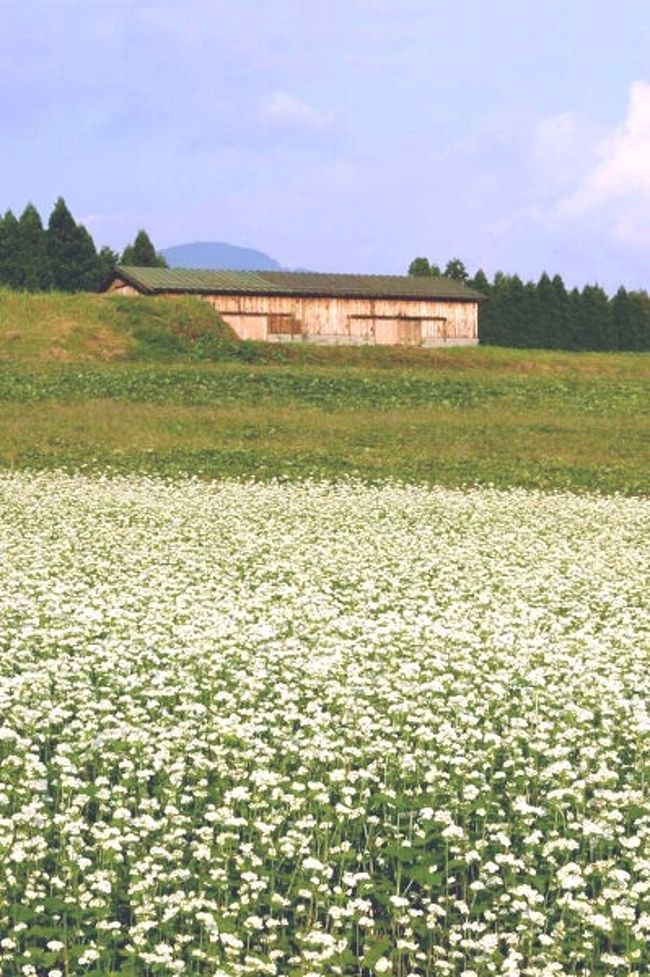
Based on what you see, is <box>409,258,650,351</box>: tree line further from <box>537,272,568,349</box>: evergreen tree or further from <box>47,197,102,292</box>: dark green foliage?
<box>47,197,102,292</box>: dark green foliage

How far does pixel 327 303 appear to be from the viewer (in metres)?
80.8

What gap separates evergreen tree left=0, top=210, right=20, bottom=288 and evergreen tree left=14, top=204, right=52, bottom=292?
0.16 meters

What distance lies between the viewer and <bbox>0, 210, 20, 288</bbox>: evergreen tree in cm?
10306

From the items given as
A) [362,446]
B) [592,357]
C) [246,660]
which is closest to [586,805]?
[246,660]

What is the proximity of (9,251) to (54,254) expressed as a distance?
3759 millimetres

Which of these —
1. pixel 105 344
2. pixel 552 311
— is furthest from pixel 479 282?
pixel 105 344

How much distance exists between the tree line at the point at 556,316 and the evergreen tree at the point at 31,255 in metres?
33.4

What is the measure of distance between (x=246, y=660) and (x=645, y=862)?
5.73m

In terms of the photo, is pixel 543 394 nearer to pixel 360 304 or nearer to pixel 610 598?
pixel 360 304

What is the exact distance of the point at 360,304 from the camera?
82.0 meters

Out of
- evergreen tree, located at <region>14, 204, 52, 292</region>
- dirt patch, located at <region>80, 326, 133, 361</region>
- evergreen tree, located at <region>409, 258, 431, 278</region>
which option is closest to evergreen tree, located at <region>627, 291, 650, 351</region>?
evergreen tree, located at <region>409, 258, 431, 278</region>

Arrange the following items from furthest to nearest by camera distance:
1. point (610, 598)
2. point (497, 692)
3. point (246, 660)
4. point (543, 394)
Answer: point (543, 394)
point (610, 598)
point (246, 660)
point (497, 692)

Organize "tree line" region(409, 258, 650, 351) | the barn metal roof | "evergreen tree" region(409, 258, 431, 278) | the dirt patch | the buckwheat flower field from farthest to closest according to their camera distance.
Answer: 1. "evergreen tree" region(409, 258, 431, 278)
2. "tree line" region(409, 258, 650, 351)
3. the barn metal roof
4. the dirt patch
5. the buckwheat flower field

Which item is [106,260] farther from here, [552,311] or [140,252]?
[552,311]
